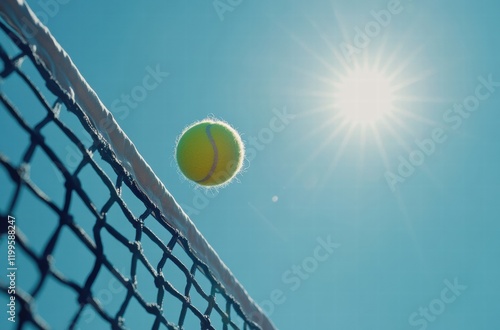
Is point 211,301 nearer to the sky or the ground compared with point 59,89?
nearer to the ground

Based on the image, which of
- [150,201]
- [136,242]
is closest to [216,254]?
[150,201]

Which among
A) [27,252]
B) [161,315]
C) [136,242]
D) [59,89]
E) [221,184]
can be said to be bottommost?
[27,252]

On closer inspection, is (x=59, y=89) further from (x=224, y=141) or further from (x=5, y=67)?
(x=224, y=141)

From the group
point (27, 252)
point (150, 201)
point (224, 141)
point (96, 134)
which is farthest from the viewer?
point (224, 141)

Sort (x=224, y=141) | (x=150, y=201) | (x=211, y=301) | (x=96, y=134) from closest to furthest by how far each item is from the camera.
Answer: (x=96, y=134) → (x=150, y=201) → (x=211, y=301) → (x=224, y=141)

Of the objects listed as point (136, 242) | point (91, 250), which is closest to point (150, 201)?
point (136, 242)

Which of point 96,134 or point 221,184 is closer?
point 96,134
